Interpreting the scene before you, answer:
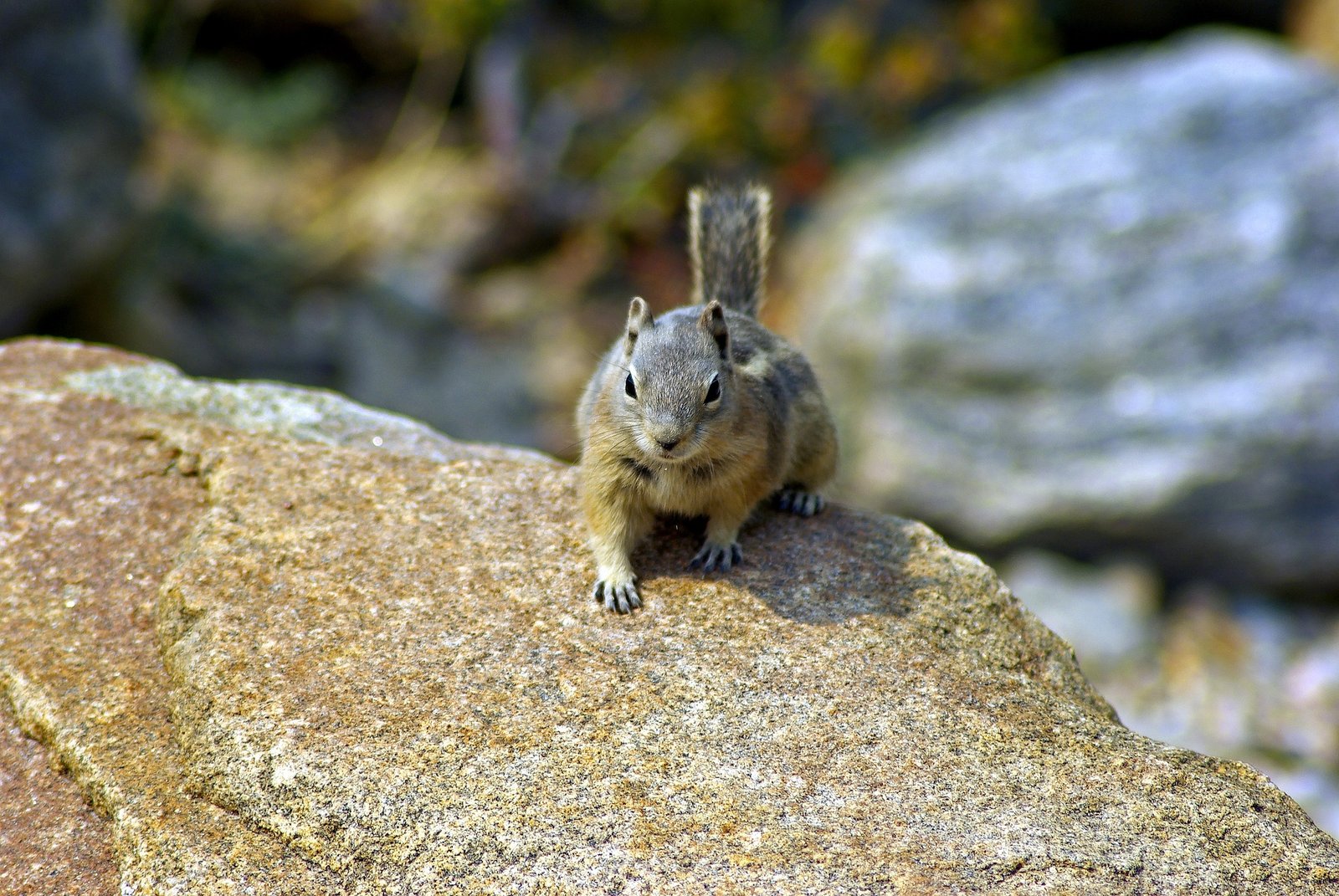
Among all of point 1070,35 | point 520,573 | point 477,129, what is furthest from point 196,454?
point 1070,35

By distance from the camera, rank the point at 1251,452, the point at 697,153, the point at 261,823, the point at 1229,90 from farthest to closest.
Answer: the point at 697,153
the point at 1229,90
the point at 1251,452
the point at 261,823

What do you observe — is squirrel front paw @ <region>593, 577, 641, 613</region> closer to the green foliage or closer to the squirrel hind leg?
the squirrel hind leg

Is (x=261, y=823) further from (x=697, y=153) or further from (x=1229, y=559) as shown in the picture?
(x=697, y=153)

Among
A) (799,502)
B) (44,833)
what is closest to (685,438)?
(799,502)

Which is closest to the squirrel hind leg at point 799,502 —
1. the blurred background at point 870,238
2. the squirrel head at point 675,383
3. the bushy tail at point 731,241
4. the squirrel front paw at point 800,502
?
the squirrel front paw at point 800,502

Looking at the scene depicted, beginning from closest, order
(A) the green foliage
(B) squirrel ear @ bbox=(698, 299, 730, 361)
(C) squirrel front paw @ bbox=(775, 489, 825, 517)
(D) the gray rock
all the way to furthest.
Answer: (B) squirrel ear @ bbox=(698, 299, 730, 361)
(C) squirrel front paw @ bbox=(775, 489, 825, 517)
(D) the gray rock
(A) the green foliage

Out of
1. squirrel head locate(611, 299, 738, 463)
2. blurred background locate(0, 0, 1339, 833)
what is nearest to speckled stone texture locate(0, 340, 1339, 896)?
squirrel head locate(611, 299, 738, 463)

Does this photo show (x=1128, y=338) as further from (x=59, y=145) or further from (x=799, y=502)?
(x=59, y=145)
